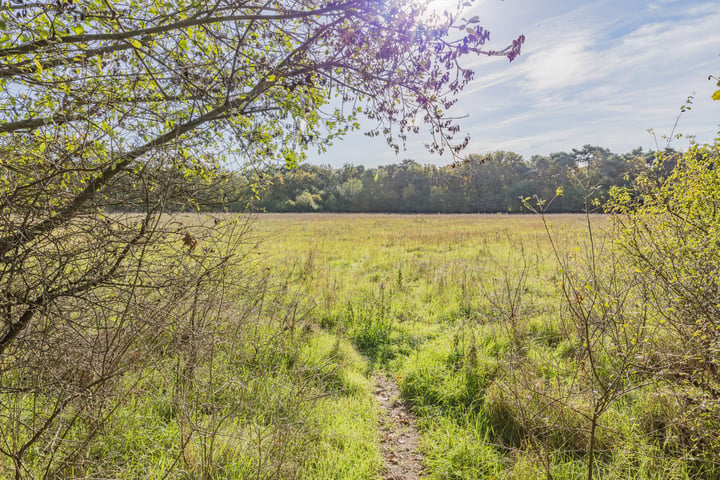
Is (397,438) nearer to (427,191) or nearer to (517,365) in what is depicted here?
(517,365)

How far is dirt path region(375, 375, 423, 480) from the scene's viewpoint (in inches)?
136

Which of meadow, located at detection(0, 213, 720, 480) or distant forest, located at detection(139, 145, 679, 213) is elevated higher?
distant forest, located at detection(139, 145, 679, 213)

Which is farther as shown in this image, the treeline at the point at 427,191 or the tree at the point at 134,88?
the treeline at the point at 427,191

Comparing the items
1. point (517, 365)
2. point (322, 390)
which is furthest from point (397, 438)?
point (517, 365)

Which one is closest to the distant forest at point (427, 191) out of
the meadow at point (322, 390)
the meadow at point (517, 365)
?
the meadow at point (517, 365)

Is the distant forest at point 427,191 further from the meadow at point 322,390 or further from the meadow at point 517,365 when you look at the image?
the meadow at point 322,390

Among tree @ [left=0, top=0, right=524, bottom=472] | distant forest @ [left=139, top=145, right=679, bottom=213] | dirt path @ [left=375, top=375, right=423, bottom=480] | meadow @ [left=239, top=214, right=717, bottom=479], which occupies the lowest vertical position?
dirt path @ [left=375, top=375, right=423, bottom=480]

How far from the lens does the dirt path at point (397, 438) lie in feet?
11.4

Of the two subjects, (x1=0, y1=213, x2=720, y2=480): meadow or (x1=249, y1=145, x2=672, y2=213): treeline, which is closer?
(x1=0, y1=213, x2=720, y2=480): meadow

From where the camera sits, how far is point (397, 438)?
3.93 m

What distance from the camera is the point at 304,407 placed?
383 cm

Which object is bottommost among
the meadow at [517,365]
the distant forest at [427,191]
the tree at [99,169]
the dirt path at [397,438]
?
the dirt path at [397,438]

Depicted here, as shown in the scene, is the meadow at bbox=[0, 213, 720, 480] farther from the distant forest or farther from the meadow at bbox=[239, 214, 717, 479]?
the distant forest

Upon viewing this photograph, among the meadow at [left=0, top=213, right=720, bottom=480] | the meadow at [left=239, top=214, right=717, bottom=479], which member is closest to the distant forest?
the meadow at [left=239, top=214, right=717, bottom=479]
